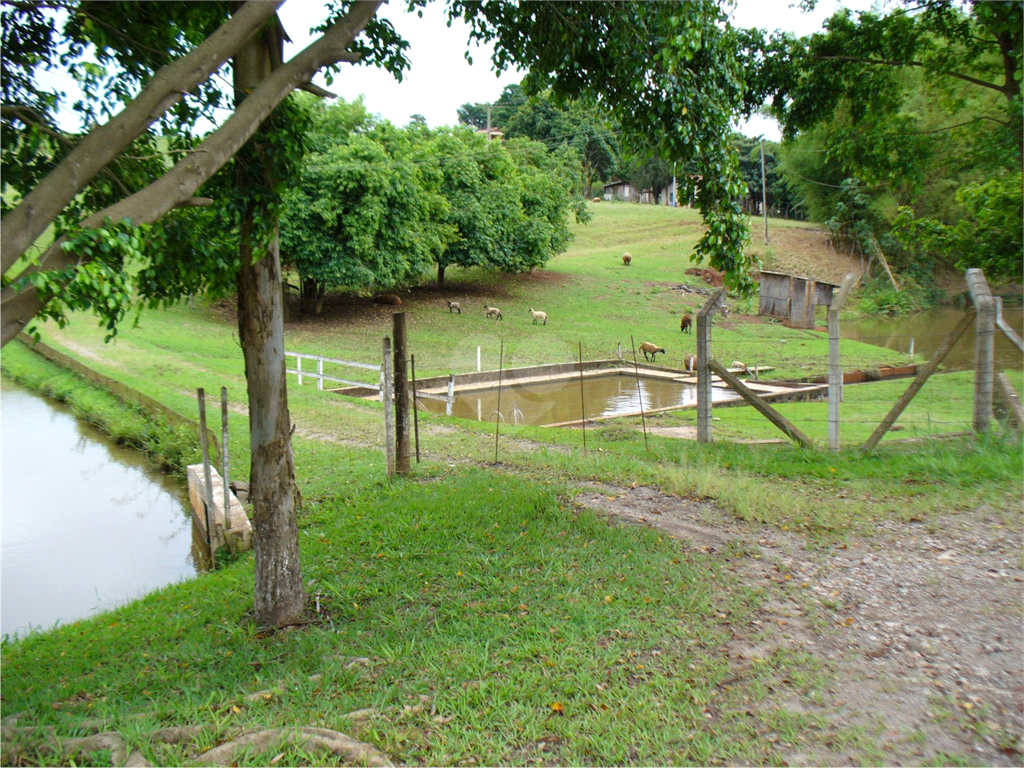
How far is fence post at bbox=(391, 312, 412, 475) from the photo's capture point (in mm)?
8945

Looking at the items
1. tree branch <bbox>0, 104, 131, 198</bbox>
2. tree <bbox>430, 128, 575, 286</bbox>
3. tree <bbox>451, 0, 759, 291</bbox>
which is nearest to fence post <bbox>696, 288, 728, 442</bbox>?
tree <bbox>451, 0, 759, 291</bbox>

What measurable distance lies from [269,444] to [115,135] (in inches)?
88.0

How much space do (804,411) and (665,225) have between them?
47710 mm

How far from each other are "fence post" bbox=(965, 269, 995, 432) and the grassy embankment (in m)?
0.36

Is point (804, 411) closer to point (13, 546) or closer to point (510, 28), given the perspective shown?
point (510, 28)

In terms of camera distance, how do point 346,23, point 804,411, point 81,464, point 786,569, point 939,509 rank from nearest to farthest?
point 346,23 < point 786,569 < point 939,509 < point 81,464 < point 804,411

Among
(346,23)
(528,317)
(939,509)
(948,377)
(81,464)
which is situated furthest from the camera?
(528,317)

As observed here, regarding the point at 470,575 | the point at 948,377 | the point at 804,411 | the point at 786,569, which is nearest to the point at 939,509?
the point at 786,569

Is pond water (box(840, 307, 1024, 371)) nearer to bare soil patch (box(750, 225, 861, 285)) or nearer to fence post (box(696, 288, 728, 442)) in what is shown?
bare soil patch (box(750, 225, 861, 285))

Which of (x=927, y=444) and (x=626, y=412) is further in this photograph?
(x=626, y=412)

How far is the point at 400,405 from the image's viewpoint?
908cm

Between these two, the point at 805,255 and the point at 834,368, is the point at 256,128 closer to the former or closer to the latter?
the point at 834,368

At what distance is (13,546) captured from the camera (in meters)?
9.35

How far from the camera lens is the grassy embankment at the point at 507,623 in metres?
3.79
